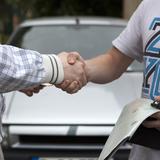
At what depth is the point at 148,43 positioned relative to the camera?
247 centimetres

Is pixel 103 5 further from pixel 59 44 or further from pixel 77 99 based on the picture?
pixel 77 99

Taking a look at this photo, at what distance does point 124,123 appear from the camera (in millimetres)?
2299

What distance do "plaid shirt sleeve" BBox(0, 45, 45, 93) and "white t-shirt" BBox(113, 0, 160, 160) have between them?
476 millimetres

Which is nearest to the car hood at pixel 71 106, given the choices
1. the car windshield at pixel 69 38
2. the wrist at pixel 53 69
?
the car windshield at pixel 69 38

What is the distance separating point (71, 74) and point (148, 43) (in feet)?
1.32

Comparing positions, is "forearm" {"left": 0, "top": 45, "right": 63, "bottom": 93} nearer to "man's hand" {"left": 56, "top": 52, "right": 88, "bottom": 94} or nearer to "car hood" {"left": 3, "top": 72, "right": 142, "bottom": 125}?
"man's hand" {"left": 56, "top": 52, "right": 88, "bottom": 94}

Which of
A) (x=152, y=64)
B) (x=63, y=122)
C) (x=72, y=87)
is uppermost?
(x=152, y=64)

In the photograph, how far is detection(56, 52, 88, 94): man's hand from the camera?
262cm

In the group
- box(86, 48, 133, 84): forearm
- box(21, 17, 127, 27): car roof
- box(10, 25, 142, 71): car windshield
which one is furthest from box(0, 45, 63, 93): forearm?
box(21, 17, 127, 27): car roof

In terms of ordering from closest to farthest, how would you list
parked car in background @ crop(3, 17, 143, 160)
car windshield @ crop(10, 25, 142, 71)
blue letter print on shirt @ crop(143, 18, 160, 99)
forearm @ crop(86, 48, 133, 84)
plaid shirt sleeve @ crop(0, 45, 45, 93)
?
plaid shirt sleeve @ crop(0, 45, 45, 93), blue letter print on shirt @ crop(143, 18, 160, 99), forearm @ crop(86, 48, 133, 84), parked car in background @ crop(3, 17, 143, 160), car windshield @ crop(10, 25, 142, 71)

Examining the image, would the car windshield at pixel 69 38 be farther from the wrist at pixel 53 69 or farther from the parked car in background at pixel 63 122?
the wrist at pixel 53 69

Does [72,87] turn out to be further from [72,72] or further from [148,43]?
[148,43]

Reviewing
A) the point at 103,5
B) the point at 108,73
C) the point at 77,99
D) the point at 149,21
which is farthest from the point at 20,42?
the point at 103,5

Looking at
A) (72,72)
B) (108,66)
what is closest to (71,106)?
(108,66)
